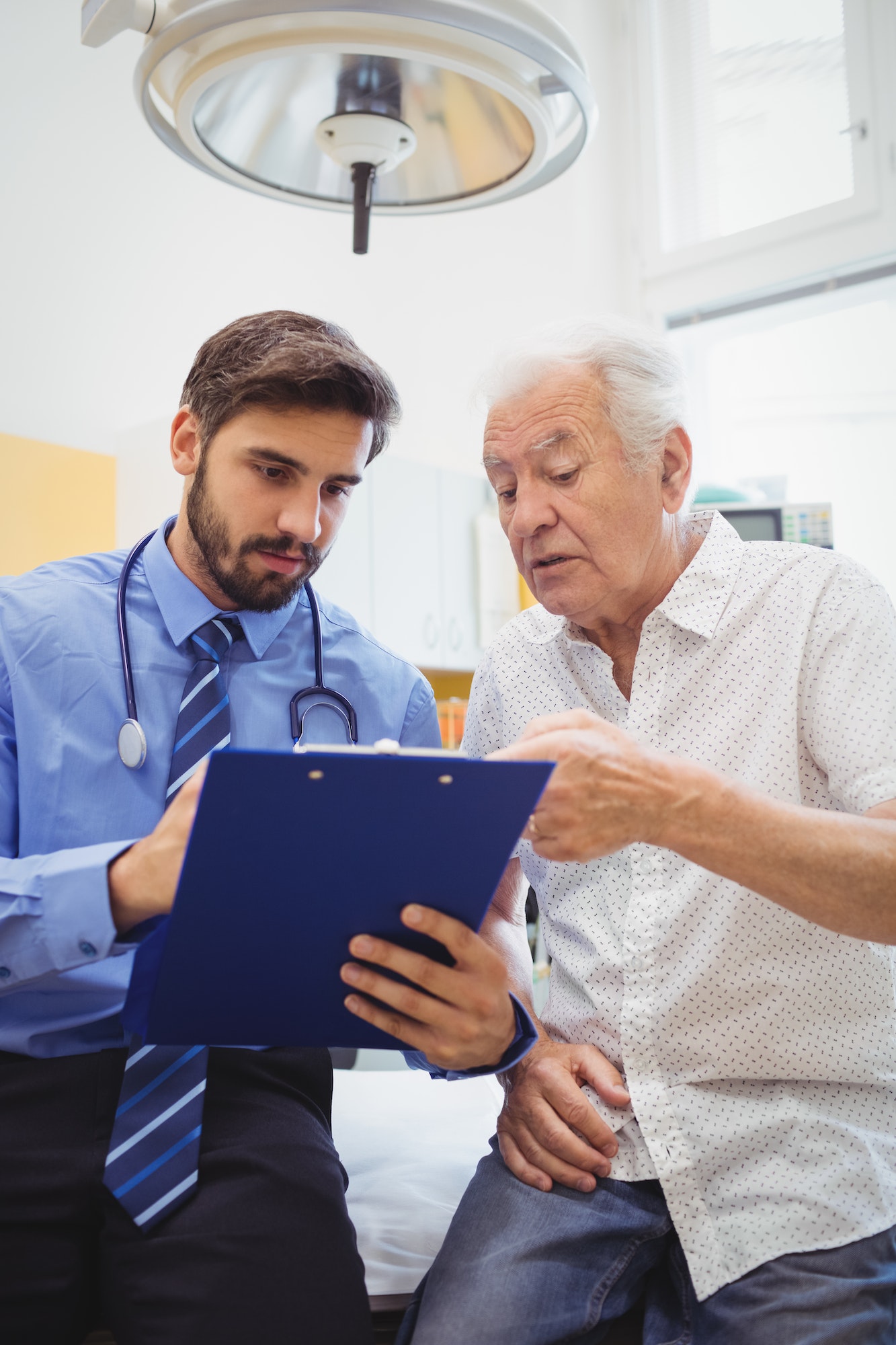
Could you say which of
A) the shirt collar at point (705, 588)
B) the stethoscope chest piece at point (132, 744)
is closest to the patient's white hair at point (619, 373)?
the shirt collar at point (705, 588)

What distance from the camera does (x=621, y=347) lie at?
145 centimetres

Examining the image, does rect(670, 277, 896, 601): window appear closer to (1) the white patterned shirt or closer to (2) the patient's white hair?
(2) the patient's white hair

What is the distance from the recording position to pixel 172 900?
1.00 meters

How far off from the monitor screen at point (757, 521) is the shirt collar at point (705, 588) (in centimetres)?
157

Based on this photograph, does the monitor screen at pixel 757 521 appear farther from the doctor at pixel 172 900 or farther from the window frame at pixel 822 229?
the doctor at pixel 172 900

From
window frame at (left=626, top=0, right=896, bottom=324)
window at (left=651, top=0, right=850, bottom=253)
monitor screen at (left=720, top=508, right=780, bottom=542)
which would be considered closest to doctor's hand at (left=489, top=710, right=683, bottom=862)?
monitor screen at (left=720, top=508, right=780, bottom=542)

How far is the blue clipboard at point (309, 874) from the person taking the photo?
83 cm

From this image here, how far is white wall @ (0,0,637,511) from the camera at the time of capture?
8.80 feet

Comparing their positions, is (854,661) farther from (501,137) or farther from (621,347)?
(501,137)

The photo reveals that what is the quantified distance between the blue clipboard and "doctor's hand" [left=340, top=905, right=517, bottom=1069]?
2cm

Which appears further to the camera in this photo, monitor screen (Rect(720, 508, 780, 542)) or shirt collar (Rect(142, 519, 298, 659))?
monitor screen (Rect(720, 508, 780, 542))

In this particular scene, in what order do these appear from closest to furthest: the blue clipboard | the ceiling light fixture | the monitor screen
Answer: the blue clipboard
the ceiling light fixture
the monitor screen

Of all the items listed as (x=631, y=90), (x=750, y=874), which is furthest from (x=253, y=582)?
(x=631, y=90)

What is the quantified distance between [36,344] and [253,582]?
1613mm
